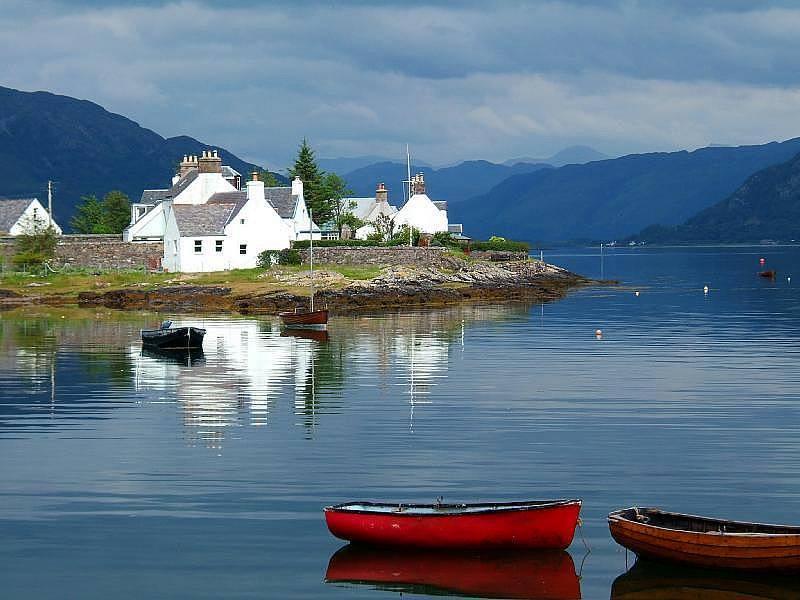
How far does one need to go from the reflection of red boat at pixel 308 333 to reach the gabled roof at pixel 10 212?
6137cm

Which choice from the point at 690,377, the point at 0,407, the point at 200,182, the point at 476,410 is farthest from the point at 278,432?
the point at 200,182

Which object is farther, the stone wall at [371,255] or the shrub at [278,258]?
the stone wall at [371,255]

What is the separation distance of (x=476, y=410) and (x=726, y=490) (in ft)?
50.0

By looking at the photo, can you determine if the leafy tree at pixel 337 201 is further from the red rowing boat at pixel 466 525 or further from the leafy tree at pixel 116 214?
→ the red rowing boat at pixel 466 525

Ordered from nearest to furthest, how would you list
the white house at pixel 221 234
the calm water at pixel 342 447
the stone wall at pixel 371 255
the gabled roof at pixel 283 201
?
the calm water at pixel 342 447
the white house at pixel 221 234
the stone wall at pixel 371 255
the gabled roof at pixel 283 201

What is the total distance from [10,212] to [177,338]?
73404 mm

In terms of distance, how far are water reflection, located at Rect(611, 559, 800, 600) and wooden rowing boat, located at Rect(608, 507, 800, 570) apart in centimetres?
33

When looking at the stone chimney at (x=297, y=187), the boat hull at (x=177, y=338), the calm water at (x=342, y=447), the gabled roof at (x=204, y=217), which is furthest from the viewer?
the stone chimney at (x=297, y=187)

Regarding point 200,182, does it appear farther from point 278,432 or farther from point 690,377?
point 278,432

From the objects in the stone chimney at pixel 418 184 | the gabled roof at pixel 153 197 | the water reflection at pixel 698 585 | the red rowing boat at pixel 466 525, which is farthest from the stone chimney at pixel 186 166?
the water reflection at pixel 698 585

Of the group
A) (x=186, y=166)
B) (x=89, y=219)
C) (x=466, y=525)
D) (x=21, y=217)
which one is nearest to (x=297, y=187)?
(x=186, y=166)

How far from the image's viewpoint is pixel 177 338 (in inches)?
2621

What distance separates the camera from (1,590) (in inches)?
915

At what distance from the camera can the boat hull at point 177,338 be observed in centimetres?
6650
